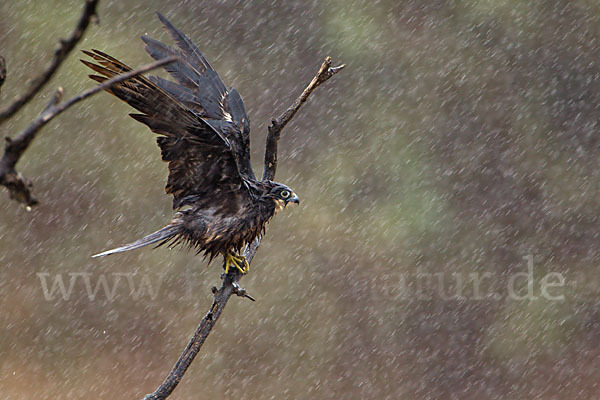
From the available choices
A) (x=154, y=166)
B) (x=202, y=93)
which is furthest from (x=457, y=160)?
(x=202, y=93)

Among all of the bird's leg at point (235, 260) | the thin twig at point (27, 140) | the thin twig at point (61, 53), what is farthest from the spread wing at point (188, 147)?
the thin twig at point (61, 53)

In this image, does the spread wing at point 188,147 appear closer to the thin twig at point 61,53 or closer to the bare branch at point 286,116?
the bare branch at point 286,116

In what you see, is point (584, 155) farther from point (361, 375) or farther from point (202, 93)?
point (202, 93)

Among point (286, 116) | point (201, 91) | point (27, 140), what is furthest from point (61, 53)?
point (201, 91)

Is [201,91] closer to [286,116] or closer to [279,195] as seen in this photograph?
[279,195]

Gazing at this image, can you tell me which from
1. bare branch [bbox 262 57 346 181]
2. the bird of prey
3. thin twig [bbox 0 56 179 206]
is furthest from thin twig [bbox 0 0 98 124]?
the bird of prey

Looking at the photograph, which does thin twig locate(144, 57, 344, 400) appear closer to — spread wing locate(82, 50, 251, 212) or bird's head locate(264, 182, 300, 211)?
bird's head locate(264, 182, 300, 211)
